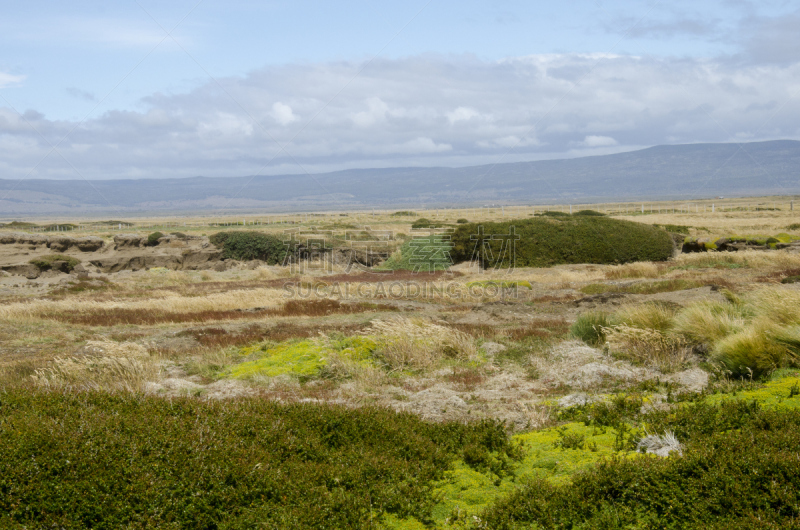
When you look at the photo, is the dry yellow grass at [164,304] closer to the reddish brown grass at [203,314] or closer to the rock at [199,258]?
the reddish brown grass at [203,314]

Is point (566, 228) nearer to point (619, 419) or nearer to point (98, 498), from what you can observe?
point (619, 419)

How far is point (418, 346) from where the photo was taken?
10586 mm

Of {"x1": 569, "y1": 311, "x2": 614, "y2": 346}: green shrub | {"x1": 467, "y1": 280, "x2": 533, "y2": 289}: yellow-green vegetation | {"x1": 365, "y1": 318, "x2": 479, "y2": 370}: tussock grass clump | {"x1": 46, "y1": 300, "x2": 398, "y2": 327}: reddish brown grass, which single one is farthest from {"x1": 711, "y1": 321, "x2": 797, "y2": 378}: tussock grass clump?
{"x1": 467, "y1": 280, "x2": 533, "y2": 289}: yellow-green vegetation

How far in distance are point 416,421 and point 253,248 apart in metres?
34.7

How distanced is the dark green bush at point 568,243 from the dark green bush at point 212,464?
1001 inches

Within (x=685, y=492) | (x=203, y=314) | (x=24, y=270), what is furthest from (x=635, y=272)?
(x=24, y=270)

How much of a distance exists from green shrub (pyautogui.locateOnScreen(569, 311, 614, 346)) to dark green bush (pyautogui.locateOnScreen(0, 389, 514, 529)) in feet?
19.6

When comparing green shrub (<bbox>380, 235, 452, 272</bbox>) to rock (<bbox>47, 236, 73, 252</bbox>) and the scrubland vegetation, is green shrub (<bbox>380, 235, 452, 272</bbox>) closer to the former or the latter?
the scrubland vegetation

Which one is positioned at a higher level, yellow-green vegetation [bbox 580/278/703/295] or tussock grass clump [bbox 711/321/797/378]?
tussock grass clump [bbox 711/321/797/378]

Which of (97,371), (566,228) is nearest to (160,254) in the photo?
(566,228)

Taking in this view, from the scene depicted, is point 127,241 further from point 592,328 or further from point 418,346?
point 592,328

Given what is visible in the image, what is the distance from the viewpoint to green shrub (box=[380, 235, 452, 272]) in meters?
31.9

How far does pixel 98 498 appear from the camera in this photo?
386 centimetres

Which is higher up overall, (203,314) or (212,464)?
(212,464)
